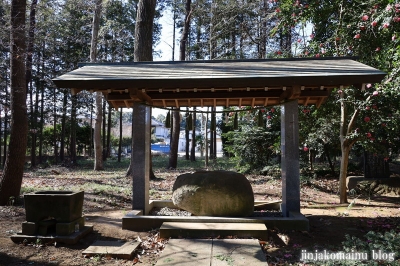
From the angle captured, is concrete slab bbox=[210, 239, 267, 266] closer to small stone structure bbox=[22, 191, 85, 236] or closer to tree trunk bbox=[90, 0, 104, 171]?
small stone structure bbox=[22, 191, 85, 236]

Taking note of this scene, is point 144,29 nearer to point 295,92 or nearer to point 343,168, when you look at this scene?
point 295,92

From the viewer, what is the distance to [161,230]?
5.66 meters

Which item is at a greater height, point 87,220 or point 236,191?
point 236,191

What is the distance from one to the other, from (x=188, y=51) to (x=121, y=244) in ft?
75.2

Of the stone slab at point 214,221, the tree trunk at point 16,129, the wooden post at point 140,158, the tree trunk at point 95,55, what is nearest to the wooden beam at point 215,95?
the wooden post at point 140,158

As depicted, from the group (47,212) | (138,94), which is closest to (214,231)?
(47,212)

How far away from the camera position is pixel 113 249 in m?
5.03

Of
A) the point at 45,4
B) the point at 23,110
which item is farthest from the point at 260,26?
the point at 23,110

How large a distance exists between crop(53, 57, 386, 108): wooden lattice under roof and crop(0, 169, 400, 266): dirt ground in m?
2.63

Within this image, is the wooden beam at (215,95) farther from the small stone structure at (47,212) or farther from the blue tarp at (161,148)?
the blue tarp at (161,148)

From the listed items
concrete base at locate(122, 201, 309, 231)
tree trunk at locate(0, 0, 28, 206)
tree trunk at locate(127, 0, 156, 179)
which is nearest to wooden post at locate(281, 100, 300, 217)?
concrete base at locate(122, 201, 309, 231)

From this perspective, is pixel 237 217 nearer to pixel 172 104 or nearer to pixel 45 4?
pixel 172 104

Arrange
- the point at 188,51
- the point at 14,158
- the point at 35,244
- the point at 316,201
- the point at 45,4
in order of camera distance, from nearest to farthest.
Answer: the point at 35,244 → the point at 14,158 → the point at 316,201 → the point at 45,4 → the point at 188,51

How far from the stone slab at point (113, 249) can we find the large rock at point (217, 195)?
1.52 metres
